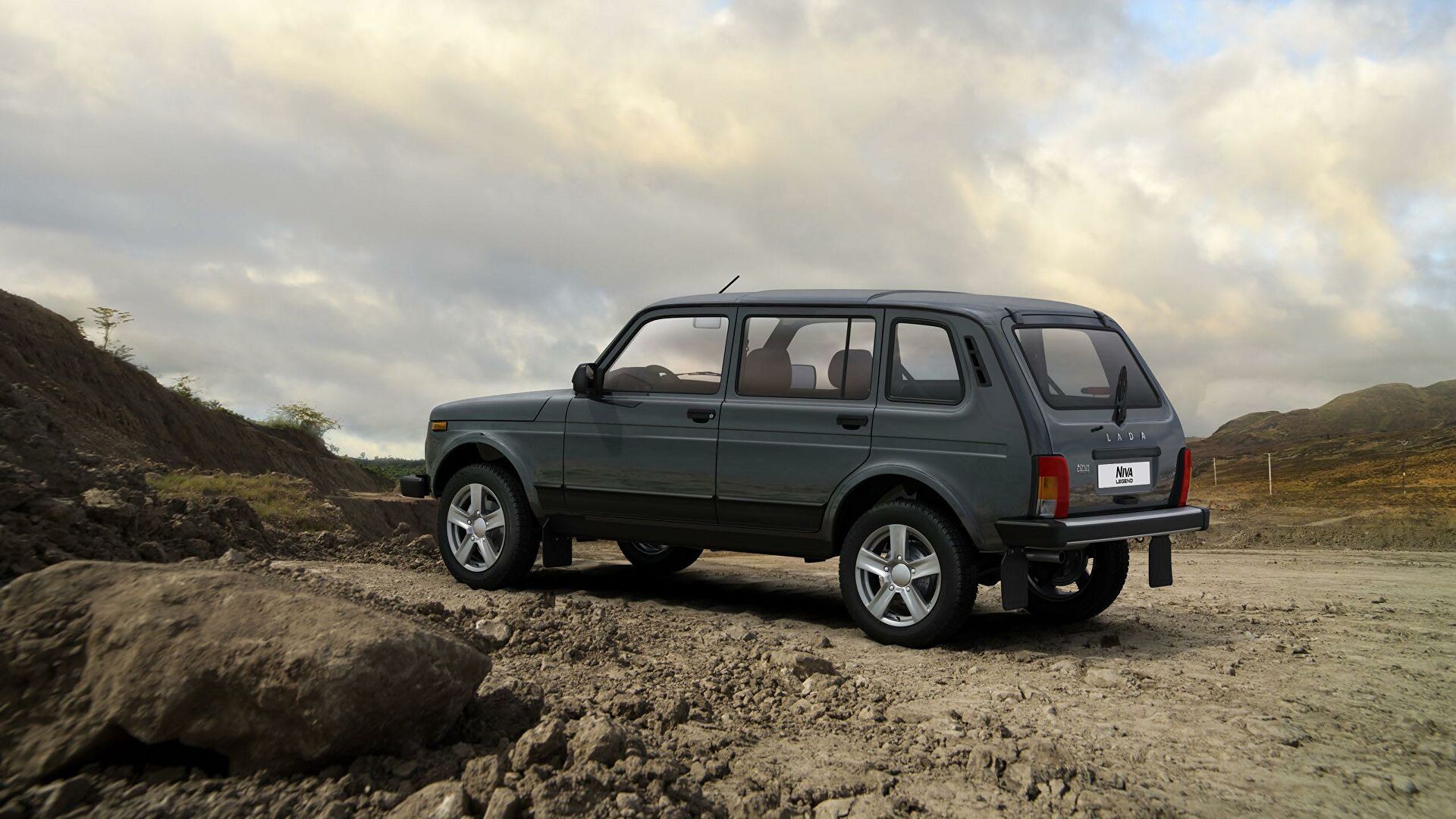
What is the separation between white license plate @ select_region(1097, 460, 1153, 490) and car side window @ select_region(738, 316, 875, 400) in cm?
142

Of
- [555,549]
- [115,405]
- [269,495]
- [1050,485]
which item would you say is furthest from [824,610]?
[115,405]

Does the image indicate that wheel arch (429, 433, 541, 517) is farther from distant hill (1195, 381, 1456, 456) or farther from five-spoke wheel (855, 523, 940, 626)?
distant hill (1195, 381, 1456, 456)

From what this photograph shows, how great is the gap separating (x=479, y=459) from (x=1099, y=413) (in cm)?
450

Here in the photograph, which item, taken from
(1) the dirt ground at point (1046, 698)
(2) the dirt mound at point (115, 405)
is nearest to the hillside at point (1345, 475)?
(1) the dirt ground at point (1046, 698)

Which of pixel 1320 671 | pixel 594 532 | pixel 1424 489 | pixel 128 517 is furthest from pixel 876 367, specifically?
pixel 1424 489

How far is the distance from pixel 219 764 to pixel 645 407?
4051 mm

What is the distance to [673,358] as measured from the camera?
292 inches

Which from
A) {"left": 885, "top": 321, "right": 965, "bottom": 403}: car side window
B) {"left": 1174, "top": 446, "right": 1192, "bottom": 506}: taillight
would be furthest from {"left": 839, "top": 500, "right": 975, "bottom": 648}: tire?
{"left": 1174, "top": 446, "right": 1192, "bottom": 506}: taillight

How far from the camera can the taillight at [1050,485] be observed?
5.91m

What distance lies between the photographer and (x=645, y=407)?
7.35m

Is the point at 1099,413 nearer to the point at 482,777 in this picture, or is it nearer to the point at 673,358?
the point at 673,358

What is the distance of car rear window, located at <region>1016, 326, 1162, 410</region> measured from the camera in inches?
253

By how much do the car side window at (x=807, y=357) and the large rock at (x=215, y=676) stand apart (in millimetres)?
3404

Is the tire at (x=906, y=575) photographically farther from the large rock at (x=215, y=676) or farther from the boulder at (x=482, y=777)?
the boulder at (x=482, y=777)
